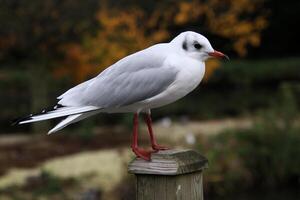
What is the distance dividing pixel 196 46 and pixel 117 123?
39.7 ft

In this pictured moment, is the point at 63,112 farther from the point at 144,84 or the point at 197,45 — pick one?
the point at 197,45

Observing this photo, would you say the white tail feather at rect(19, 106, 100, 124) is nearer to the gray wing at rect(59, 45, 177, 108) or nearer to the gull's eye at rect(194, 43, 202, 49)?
the gray wing at rect(59, 45, 177, 108)

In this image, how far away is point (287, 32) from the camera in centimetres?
2147

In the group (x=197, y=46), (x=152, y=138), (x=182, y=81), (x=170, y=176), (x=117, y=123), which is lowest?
(x=170, y=176)

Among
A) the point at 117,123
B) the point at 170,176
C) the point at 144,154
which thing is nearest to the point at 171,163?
the point at 170,176

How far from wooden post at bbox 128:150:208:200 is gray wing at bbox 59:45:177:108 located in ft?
1.06

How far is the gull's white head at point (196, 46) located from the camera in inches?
92.6

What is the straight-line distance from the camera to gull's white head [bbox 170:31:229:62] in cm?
235

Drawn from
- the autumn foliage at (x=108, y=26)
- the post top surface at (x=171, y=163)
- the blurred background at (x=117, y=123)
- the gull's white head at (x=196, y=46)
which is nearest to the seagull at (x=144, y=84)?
the gull's white head at (x=196, y=46)

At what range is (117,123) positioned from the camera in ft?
47.3

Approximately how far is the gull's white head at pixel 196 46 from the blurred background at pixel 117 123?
4.84 meters

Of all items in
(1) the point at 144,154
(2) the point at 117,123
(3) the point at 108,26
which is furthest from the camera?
(2) the point at 117,123

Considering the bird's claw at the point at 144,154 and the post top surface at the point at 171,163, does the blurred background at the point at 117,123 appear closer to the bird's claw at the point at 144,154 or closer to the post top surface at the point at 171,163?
the bird's claw at the point at 144,154

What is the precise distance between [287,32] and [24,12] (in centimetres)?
1230
